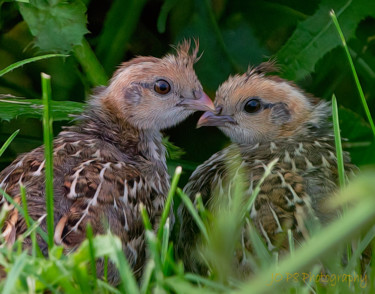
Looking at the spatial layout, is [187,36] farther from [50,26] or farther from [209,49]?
[50,26]

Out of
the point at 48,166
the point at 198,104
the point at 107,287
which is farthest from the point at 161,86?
the point at 107,287

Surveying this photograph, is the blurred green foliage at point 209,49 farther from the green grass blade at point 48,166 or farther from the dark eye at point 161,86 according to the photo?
the green grass blade at point 48,166

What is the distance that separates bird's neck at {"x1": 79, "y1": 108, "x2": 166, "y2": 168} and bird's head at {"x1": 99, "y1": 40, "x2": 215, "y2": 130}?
0.04 metres

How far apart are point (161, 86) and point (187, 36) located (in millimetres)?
832

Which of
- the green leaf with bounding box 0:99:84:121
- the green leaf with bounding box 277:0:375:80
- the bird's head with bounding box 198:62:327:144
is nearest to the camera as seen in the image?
the green leaf with bounding box 0:99:84:121

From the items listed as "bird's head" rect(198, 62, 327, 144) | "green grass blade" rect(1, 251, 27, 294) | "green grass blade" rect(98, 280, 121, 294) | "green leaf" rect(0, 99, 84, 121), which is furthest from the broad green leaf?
"green grass blade" rect(1, 251, 27, 294)

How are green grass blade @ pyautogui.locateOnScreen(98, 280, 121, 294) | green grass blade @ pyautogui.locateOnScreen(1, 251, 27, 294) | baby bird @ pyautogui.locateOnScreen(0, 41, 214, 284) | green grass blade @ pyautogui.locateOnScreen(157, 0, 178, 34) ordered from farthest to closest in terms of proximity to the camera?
1. green grass blade @ pyautogui.locateOnScreen(157, 0, 178, 34)
2. baby bird @ pyautogui.locateOnScreen(0, 41, 214, 284)
3. green grass blade @ pyautogui.locateOnScreen(98, 280, 121, 294)
4. green grass blade @ pyautogui.locateOnScreen(1, 251, 27, 294)

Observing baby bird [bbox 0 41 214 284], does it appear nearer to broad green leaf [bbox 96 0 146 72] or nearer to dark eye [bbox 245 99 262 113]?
dark eye [bbox 245 99 262 113]

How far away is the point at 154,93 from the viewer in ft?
11.1

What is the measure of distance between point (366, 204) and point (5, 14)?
3165 mm

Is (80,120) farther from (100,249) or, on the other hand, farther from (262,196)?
(100,249)

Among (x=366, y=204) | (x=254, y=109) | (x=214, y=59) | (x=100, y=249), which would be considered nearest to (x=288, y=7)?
(x=214, y=59)

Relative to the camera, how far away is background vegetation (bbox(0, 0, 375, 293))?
3438 millimetres

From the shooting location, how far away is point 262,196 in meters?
2.93
